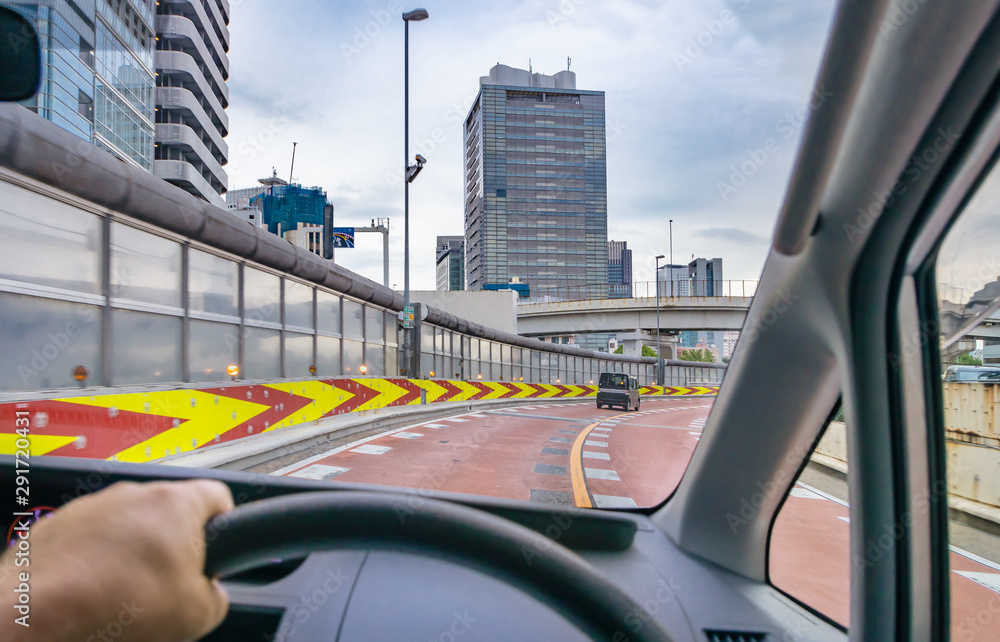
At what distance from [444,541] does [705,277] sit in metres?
2.43

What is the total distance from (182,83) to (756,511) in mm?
67946

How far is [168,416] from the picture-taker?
261 inches

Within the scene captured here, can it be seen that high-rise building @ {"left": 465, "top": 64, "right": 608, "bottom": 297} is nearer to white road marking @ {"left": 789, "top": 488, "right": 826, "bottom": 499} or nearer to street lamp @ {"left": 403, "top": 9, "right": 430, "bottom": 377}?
street lamp @ {"left": 403, "top": 9, "right": 430, "bottom": 377}

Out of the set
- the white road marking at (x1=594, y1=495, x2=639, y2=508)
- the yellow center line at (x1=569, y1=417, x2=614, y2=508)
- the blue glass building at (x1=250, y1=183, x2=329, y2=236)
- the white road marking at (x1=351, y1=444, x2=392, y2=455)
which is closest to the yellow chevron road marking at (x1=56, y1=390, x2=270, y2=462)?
the white road marking at (x1=351, y1=444, x2=392, y2=455)

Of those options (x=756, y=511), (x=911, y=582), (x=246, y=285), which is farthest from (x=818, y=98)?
(x=246, y=285)

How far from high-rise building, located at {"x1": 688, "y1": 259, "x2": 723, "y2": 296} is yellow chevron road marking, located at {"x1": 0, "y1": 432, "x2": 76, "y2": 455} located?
543 cm

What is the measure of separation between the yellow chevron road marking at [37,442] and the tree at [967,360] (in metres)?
6.04

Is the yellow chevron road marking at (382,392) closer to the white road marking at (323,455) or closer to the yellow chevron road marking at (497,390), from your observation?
the white road marking at (323,455)

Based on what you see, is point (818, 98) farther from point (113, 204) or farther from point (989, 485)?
point (113, 204)

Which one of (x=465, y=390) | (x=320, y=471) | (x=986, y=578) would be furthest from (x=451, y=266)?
(x=986, y=578)

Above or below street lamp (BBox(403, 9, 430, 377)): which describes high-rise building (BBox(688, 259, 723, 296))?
below

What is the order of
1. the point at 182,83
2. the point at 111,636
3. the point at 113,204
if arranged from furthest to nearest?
the point at 182,83 < the point at 113,204 < the point at 111,636

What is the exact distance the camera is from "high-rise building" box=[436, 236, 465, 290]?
156250 mm

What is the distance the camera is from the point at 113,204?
656 centimetres
